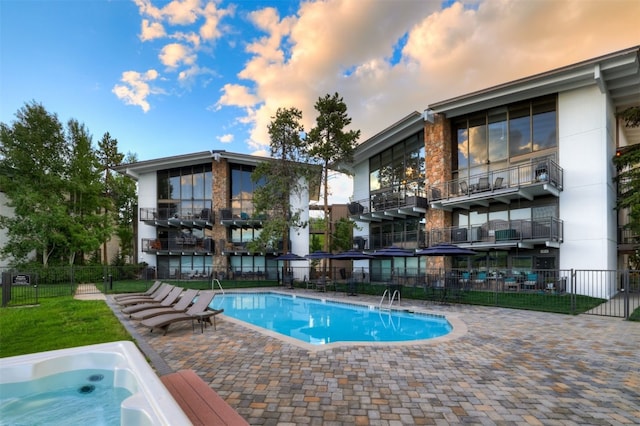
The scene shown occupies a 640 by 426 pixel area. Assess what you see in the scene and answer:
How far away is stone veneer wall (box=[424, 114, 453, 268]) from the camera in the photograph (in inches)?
727

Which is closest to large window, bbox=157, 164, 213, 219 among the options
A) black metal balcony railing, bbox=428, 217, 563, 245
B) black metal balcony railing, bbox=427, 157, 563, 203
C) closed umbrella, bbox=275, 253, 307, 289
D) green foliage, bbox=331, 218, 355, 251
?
closed umbrella, bbox=275, 253, 307, 289

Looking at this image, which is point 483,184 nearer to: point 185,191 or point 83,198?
point 185,191

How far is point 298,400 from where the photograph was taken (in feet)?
12.7

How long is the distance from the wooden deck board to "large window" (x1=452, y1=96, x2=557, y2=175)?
17834 mm

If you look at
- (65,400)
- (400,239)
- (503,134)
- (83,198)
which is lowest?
(65,400)

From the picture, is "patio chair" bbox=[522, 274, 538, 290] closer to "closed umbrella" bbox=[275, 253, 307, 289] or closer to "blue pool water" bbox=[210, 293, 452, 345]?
"blue pool water" bbox=[210, 293, 452, 345]

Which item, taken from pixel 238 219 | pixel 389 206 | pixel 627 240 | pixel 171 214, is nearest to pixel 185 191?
pixel 171 214

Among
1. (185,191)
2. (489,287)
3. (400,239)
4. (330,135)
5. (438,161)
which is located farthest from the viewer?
(185,191)

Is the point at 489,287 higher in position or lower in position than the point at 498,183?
lower

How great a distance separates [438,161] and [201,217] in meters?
17.7

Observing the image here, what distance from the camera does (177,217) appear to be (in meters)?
25.3

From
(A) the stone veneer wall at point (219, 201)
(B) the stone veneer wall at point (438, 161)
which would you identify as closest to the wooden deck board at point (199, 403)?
(B) the stone veneer wall at point (438, 161)

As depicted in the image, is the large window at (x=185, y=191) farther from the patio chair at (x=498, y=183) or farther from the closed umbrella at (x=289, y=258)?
the patio chair at (x=498, y=183)

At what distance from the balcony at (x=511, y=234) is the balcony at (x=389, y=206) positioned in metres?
2.59
